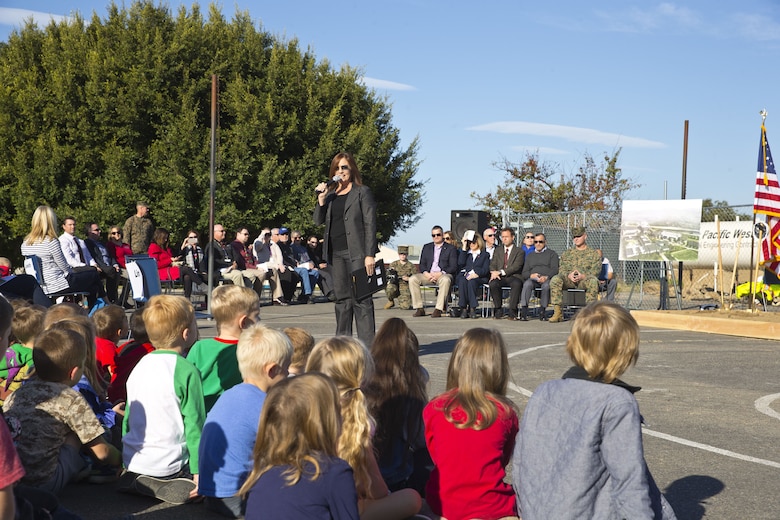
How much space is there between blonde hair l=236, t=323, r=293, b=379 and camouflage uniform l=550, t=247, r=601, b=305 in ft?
41.9

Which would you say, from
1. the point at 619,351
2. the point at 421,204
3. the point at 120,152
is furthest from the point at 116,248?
the point at 421,204

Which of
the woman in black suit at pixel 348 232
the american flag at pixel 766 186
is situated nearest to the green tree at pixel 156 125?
the american flag at pixel 766 186

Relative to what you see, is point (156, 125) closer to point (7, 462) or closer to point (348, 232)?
point (348, 232)

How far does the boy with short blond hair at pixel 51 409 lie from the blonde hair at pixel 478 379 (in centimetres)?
199

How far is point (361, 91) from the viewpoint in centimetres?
3294

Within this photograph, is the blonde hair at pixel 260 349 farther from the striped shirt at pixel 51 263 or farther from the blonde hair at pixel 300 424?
the striped shirt at pixel 51 263

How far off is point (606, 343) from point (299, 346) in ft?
9.03

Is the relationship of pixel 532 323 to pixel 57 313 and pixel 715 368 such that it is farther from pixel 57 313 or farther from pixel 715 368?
pixel 57 313

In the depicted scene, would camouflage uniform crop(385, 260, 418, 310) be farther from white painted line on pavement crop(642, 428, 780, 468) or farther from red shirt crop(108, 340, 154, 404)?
red shirt crop(108, 340, 154, 404)

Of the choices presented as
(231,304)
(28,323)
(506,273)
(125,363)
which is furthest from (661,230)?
(28,323)

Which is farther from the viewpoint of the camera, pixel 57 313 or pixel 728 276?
pixel 728 276

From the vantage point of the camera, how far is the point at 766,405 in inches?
321

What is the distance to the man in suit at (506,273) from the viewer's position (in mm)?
17391

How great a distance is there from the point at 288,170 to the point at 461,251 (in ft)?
40.2
